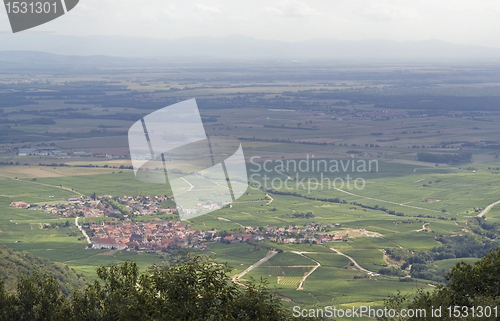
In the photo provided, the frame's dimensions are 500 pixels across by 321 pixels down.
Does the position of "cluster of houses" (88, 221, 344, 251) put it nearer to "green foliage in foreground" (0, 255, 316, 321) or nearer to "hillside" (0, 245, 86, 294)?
"hillside" (0, 245, 86, 294)

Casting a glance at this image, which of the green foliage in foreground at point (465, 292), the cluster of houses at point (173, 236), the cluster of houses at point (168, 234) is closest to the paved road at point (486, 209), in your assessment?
the cluster of houses at point (168, 234)

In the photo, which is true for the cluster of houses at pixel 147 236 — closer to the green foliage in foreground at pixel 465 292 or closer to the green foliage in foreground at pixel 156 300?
the green foliage in foreground at pixel 465 292

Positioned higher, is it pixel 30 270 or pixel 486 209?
pixel 30 270

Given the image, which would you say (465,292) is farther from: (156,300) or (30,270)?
(30,270)

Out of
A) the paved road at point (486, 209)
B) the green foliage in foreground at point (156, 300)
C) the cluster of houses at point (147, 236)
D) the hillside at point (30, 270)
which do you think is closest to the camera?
the green foliage in foreground at point (156, 300)

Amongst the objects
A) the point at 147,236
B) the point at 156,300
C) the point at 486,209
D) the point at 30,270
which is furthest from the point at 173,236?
the point at 156,300

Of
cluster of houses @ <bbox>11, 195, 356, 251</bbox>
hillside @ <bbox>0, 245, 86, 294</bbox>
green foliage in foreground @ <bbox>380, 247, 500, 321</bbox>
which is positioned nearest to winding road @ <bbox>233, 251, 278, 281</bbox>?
cluster of houses @ <bbox>11, 195, 356, 251</bbox>
